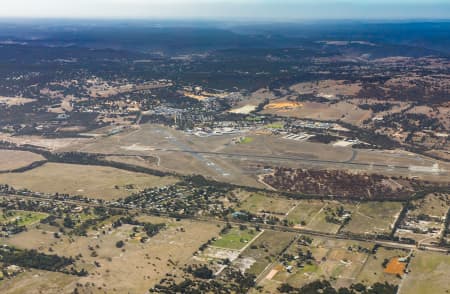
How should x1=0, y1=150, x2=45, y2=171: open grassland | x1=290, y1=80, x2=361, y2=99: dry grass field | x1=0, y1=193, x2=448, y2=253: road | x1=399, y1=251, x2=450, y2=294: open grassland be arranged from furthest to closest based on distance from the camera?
x1=290, y1=80, x2=361, y2=99: dry grass field, x1=0, y1=150, x2=45, y2=171: open grassland, x1=0, y1=193, x2=448, y2=253: road, x1=399, y1=251, x2=450, y2=294: open grassland

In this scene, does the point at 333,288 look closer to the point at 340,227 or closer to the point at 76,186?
the point at 340,227

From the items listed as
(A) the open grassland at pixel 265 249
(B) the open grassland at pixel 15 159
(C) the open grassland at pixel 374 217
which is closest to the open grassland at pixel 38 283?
(A) the open grassland at pixel 265 249

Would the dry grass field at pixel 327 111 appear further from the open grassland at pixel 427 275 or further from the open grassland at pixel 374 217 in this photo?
the open grassland at pixel 427 275

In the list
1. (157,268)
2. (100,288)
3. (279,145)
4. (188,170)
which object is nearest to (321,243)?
(157,268)

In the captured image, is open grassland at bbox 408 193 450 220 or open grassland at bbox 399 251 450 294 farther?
open grassland at bbox 408 193 450 220

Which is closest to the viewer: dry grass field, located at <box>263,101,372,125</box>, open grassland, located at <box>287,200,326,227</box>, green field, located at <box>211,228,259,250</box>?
green field, located at <box>211,228,259,250</box>

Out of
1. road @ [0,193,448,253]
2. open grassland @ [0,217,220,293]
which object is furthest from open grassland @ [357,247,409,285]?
open grassland @ [0,217,220,293]

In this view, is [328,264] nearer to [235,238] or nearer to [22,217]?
[235,238]

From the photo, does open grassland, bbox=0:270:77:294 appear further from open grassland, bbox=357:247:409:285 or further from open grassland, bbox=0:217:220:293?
open grassland, bbox=357:247:409:285
